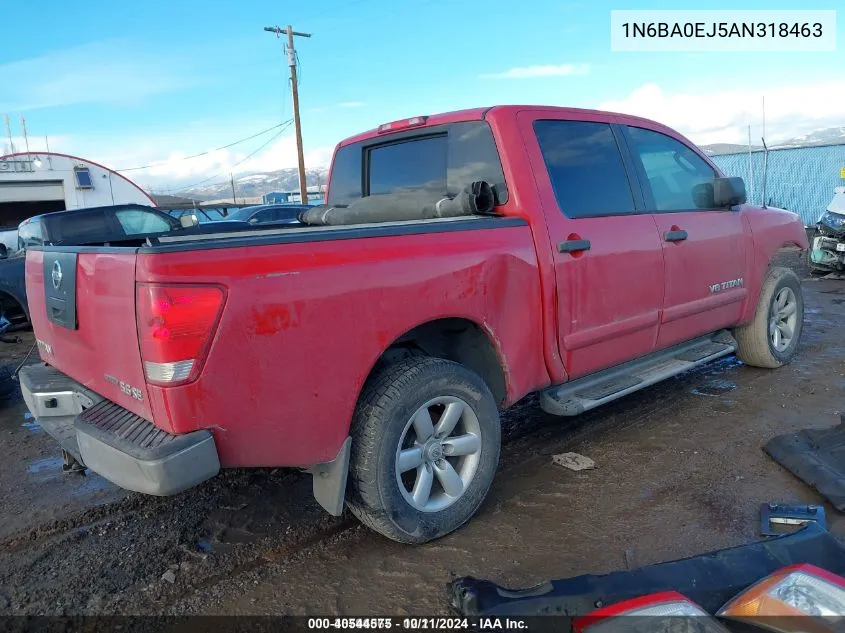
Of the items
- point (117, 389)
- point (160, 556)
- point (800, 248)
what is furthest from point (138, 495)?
point (800, 248)

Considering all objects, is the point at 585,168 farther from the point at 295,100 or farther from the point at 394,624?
the point at 295,100

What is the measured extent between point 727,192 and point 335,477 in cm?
330

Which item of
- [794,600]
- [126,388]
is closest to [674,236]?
[794,600]

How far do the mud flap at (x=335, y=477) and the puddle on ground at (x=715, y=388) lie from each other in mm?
3283

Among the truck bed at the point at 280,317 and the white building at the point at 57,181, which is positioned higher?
the white building at the point at 57,181

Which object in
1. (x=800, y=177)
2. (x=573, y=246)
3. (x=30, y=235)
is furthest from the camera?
(x=800, y=177)

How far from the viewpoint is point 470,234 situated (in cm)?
290

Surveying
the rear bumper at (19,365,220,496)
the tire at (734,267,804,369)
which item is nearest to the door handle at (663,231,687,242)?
the tire at (734,267,804,369)

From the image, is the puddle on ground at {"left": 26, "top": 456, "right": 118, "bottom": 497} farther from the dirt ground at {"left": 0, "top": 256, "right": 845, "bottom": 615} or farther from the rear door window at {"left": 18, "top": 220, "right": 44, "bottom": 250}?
the rear door window at {"left": 18, "top": 220, "right": 44, "bottom": 250}

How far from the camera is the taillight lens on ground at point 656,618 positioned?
Answer: 1.60 meters

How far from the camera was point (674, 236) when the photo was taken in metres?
3.91

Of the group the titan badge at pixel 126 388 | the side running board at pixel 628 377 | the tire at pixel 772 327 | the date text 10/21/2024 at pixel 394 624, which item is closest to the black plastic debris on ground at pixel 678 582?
the date text 10/21/2024 at pixel 394 624

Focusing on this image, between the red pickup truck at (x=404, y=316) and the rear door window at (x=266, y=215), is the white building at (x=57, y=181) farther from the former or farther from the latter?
the red pickup truck at (x=404, y=316)

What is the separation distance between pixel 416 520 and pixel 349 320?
0.96 m
